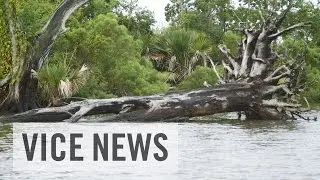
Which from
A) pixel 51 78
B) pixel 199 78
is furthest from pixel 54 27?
pixel 199 78

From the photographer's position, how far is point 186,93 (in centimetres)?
1861

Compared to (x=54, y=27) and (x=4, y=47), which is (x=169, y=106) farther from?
(x=4, y=47)

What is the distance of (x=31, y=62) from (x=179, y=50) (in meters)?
15.4

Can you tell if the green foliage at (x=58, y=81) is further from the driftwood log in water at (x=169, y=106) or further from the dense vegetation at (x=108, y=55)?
the driftwood log in water at (x=169, y=106)

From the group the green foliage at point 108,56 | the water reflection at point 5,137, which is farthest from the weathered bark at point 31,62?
the water reflection at point 5,137

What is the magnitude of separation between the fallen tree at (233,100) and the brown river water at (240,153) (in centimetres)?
120

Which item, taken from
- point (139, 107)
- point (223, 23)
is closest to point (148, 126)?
point (139, 107)

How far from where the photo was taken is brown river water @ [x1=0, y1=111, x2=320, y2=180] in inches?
341

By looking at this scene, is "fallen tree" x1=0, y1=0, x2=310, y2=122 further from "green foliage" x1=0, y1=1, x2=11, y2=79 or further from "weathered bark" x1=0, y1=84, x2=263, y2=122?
"green foliage" x1=0, y1=1, x2=11, y2=79

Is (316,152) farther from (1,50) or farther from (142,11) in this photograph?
(142,11)

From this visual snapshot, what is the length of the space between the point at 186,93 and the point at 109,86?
344 inches

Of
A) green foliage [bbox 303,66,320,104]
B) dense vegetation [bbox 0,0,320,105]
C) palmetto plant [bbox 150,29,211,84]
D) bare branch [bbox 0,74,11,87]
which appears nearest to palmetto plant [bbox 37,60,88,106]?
dense vegetation [bbox 0,0,320,105]

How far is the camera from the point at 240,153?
10898 mm

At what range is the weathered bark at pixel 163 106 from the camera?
59.5ft
